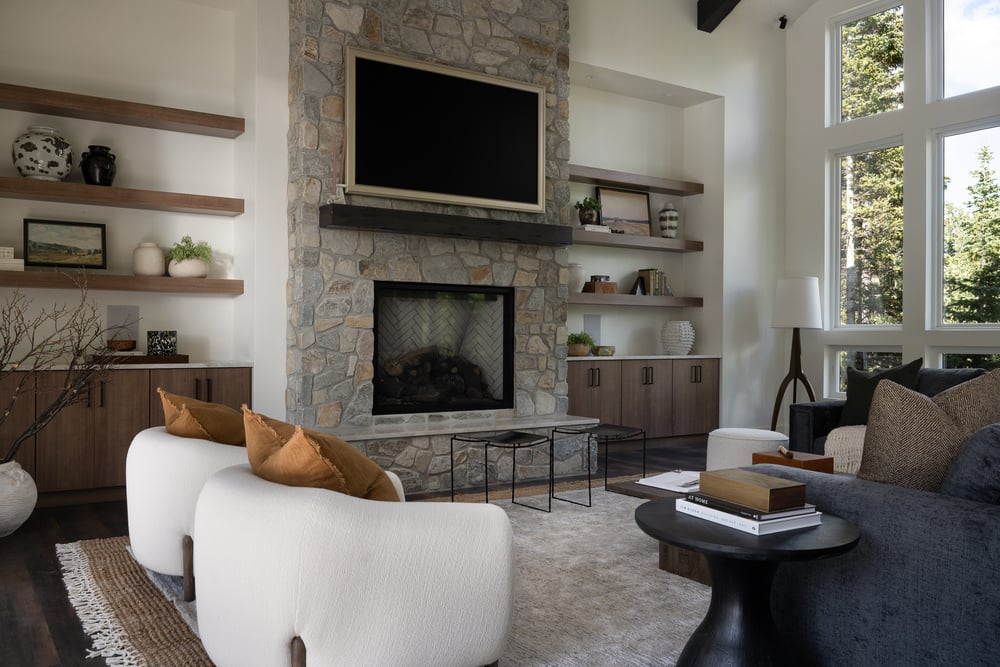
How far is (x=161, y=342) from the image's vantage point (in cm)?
499

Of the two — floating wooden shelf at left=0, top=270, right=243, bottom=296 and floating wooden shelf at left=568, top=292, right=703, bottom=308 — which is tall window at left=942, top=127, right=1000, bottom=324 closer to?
floating wooden shelf at left=568, top=292, right=703, bottom=308

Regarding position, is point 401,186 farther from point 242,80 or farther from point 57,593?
point 57,593

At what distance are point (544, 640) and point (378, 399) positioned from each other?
2.80 m

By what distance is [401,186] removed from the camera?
16.5 ft

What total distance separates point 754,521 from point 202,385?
3.89m

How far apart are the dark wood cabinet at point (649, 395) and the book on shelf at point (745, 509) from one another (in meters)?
4.46

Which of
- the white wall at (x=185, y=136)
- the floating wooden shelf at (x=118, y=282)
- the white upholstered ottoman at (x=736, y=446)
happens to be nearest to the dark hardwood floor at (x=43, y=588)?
the white wall at (x=185, y=136)

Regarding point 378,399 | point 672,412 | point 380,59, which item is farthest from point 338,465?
point 672,412

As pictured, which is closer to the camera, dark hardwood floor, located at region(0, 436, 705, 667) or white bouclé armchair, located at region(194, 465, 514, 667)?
white bouclé armchair, located at region(194, 465, 514, 667)

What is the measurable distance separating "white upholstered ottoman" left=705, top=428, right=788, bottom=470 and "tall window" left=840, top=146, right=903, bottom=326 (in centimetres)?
308

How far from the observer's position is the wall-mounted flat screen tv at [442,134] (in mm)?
4891

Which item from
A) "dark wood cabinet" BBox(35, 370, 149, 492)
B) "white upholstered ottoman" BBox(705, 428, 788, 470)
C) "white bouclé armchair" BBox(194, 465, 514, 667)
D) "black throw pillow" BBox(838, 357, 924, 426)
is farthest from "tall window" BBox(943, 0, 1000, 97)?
"dark wood cabinet" BBox(35, 370, 149, 492)

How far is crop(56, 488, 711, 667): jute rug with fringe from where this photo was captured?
2369 millimetres

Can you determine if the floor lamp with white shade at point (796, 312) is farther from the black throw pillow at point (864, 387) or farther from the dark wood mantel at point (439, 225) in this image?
the dark wood mantel at point (439, 225)
